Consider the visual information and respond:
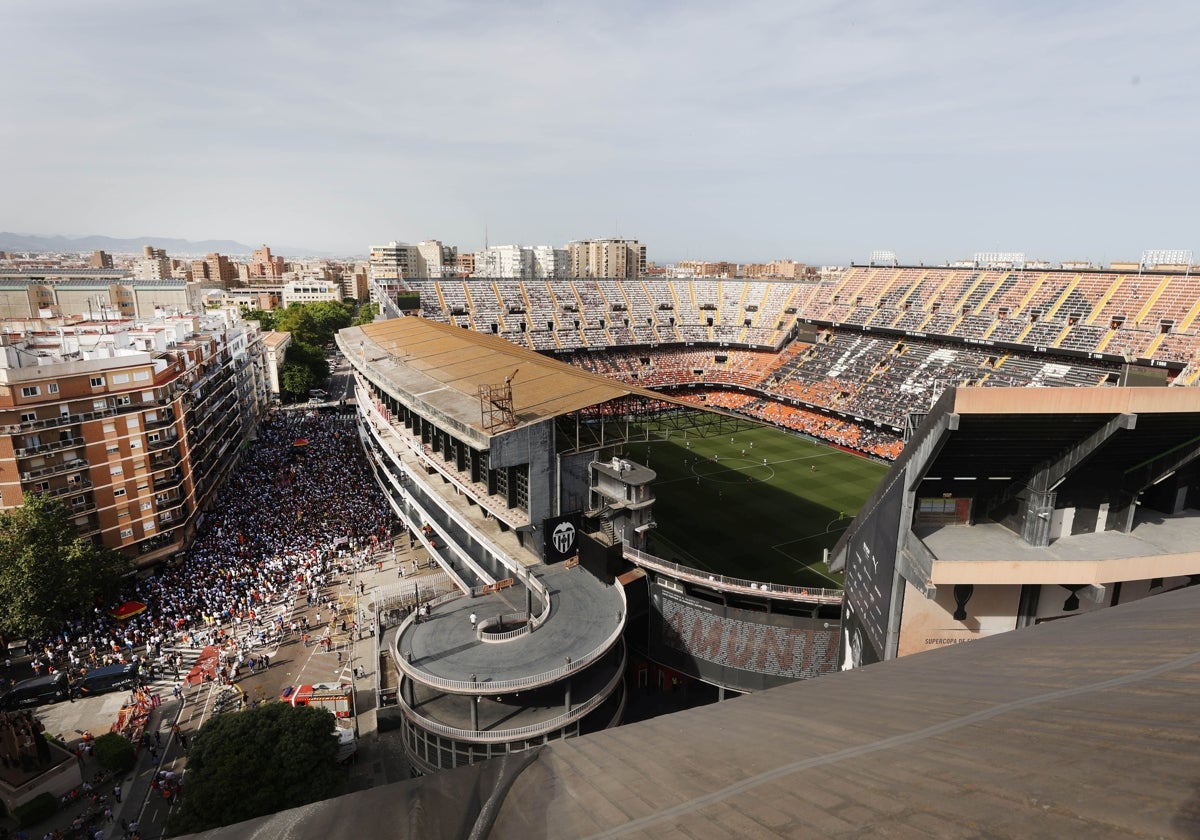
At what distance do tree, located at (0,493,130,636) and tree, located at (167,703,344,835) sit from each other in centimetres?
1500

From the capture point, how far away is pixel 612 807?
11.2ft

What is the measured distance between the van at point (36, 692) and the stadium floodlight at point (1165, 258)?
8598 centimetres

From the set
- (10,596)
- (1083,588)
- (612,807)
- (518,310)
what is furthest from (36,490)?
(518,310)

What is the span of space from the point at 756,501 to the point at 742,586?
21018 millimetres

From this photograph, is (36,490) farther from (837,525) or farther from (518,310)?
(518,310)

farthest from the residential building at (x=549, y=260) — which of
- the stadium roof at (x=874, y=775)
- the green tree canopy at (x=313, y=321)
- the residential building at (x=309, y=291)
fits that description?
the stadium roof at (x=874, y=775)

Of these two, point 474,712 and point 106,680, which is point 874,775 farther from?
point 106,680

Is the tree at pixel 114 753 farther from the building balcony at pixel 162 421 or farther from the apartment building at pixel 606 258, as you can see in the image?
the apartment building at pixel 606 258

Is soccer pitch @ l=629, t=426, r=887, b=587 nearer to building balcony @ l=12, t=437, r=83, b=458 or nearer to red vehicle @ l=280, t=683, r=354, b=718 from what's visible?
red vehicle @ l=280, t=683, r=354, b=718

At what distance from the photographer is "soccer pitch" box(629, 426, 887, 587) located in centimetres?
3559

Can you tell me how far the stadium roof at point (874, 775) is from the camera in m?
2.86

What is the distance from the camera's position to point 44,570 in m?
29.2

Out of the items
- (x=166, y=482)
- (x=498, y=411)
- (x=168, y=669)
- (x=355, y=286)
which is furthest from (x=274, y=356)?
(x=355, y=286)

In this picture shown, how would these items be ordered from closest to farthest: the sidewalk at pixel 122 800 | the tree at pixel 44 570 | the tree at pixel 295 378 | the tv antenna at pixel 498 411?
the sidewalk at pixel 122 800
the tv antenna at pixel 498 411
the tree at pixel 44 570
the tree at pixel 295 378
